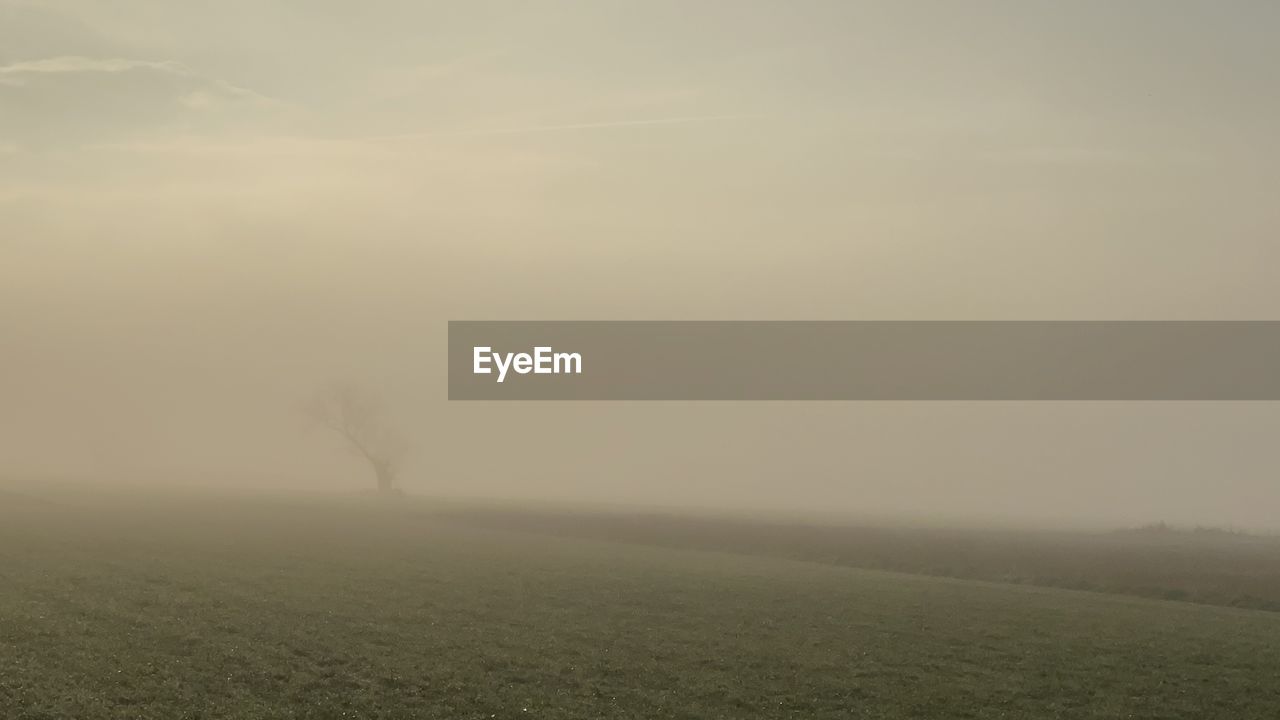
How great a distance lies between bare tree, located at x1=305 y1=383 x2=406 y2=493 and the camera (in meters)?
163

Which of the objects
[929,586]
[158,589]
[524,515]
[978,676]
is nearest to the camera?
[978,676]

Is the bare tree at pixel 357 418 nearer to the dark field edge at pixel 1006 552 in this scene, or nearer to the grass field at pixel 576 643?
the dark field edge at pixel 1006 552

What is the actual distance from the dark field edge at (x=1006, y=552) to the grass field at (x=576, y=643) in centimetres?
533

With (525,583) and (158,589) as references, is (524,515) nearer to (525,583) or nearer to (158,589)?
(525,583)

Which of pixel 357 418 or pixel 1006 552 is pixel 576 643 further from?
pixel 357 418

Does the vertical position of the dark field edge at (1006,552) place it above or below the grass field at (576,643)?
below

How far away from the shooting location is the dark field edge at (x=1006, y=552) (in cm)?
5221

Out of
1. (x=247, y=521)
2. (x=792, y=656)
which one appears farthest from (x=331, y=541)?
(x=792, y=656)

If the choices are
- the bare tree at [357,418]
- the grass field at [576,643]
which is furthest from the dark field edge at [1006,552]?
the bare tree at [357,418]

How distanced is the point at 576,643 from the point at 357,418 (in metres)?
141

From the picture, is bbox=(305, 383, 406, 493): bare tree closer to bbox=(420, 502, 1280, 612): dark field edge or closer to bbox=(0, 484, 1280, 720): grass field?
bbox=(420, 502, 1280, 612): dark field edge

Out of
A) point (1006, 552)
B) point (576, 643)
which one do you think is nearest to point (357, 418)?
point (1006, 552)

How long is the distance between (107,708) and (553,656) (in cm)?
1362

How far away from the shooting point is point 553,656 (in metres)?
30.6
